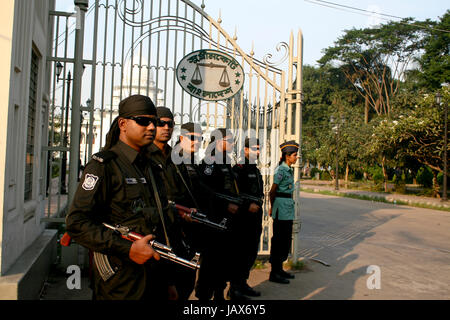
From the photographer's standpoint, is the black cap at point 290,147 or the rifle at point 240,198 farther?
the black cap at point 290,147

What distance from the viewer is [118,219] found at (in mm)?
2123

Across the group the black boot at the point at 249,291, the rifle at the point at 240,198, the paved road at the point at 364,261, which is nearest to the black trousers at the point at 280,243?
the paved road at the point at 364,261

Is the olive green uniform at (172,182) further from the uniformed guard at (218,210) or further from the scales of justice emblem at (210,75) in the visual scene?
the scales of justice emblem at (210,75)

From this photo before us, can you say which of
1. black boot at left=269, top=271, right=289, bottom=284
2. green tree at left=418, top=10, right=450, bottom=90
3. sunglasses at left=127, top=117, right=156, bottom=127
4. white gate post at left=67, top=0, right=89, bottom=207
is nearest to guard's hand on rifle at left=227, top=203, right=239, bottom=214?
black boot at left=269, top=271, right=289, bottom=284

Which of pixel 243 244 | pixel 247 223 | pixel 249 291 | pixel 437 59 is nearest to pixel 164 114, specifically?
pixel 247 223

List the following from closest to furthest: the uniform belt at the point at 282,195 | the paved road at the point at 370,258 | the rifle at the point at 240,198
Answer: the rifle at the point at 240,198 < the paved road at the point at 370,258 < the uniform belt at the point at 282,195

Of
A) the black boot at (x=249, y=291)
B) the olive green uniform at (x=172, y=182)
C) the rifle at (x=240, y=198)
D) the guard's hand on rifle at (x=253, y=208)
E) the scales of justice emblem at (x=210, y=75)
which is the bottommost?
the black boot at (x=249, y=291)

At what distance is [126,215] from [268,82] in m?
4.16

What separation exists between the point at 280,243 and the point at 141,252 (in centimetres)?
358

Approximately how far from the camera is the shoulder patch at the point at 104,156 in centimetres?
208

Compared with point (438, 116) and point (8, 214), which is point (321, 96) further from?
point (8, 214)
